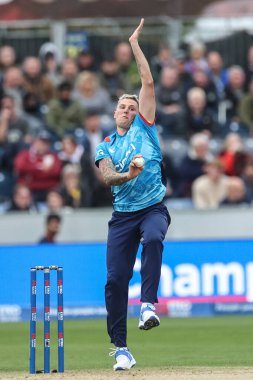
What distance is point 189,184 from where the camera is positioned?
20.4 meters

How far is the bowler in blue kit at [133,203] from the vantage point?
10.2 m

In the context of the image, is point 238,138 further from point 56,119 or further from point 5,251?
point 5,251

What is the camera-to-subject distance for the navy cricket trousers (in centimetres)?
1024

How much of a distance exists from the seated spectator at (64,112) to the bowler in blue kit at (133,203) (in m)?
11.3

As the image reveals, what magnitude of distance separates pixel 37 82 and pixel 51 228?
404cm

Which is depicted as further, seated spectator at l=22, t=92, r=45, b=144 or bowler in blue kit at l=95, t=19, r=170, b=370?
seated spectator at l=22, t=92, r=45, b=144

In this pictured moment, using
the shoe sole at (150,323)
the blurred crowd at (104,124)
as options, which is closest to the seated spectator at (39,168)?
the blurred crowd at (104,124)

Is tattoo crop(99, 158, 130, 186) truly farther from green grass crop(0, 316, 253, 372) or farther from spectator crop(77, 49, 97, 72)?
spectator crop(77, 49, 97, 72)

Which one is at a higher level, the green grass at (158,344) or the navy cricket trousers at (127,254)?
the navy cricket trousers at (127,254)

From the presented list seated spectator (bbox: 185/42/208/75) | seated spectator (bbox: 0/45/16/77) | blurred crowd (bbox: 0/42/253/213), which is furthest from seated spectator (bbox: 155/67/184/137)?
seated spectator (bbox: 0/45/16/77)

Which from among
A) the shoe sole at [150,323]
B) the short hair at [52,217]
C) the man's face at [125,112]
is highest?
the man's face at [125,112]

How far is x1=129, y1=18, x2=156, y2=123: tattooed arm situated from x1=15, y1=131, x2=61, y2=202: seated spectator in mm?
10189

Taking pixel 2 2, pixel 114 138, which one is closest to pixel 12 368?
pixel 114 138

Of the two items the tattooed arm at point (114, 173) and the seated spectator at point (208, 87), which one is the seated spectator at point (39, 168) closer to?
→ the seated spectator at point (208, 87)
